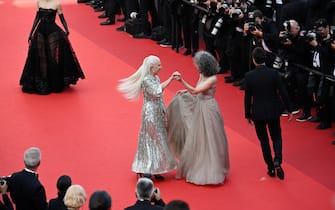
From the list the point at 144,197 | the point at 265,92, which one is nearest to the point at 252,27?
the point at 265,92

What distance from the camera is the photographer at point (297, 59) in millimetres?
12117

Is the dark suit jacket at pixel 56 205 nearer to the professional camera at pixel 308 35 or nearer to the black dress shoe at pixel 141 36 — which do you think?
the professional camera at pixel 308 35

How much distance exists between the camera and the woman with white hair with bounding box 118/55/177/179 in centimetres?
1004

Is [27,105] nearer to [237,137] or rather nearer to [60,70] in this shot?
[60,70]

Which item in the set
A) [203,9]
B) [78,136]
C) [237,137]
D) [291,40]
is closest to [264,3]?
[203,9]

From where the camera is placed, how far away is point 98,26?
1803 cm

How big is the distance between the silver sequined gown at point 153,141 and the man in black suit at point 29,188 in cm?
241

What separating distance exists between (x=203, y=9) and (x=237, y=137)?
352 centimetres

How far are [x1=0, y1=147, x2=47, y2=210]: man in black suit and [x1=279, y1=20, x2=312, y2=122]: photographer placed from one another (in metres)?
5.34

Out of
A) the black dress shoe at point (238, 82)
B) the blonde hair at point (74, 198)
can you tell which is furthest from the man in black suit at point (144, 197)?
the black dress shoe at point (238, 82)

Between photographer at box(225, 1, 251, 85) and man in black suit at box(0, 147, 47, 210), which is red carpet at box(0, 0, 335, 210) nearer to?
photographer at box(225, 1, 251, 85)

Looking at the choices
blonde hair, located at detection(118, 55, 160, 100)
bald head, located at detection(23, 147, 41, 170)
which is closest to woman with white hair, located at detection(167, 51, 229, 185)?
blonde hair, located at detection(118, 55, 160, 100)

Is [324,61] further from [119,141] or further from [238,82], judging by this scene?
[119,141]

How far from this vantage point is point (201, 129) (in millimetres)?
10039
